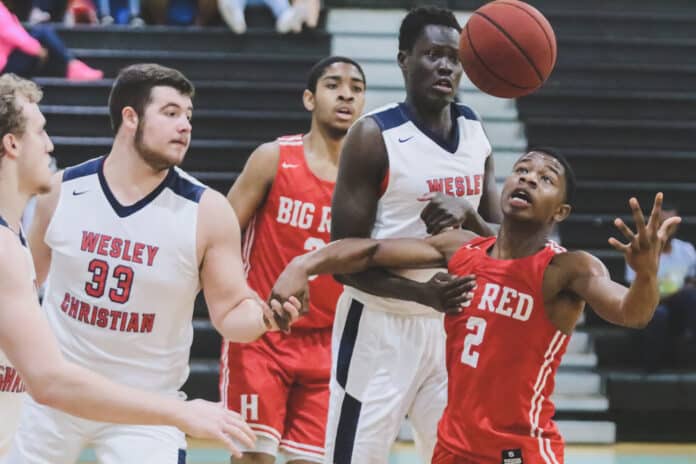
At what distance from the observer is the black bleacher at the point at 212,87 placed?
9398 millimetres

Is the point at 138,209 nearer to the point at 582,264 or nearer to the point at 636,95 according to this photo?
the point at 582,264

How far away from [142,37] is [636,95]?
4.16 metres

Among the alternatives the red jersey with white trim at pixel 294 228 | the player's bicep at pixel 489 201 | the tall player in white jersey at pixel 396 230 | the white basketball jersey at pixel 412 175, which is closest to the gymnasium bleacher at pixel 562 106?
the red jersey with white trim at pixel 294 228

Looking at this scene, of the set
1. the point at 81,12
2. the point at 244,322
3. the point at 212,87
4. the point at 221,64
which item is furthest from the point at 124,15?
the point at 244,322

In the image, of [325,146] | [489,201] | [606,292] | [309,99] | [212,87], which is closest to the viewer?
[606,292]

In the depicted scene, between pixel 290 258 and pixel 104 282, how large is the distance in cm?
136

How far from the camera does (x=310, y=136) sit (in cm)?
536

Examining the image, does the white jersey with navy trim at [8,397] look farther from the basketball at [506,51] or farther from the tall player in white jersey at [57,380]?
the basketball at [506,51]

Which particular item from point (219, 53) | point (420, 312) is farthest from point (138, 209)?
point (219, 53)

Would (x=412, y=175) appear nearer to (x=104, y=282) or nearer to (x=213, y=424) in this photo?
(x=104, y=282)

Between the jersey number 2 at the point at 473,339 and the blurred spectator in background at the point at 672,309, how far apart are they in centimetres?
454

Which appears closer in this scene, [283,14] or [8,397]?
[8,397]

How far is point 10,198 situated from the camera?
10.5 ft

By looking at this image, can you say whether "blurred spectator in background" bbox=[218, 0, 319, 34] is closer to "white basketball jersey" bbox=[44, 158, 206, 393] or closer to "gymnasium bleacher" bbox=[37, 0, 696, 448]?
"gymnasium bleacher" bbox=[37, 0, 696, 448]
